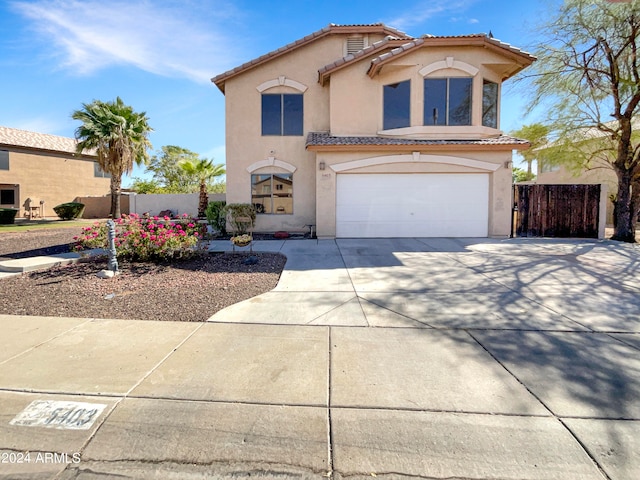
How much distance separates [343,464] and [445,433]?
34.0 inches

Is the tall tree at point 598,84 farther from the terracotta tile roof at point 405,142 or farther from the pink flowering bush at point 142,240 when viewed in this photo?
the pink flowering bush at point 142,240

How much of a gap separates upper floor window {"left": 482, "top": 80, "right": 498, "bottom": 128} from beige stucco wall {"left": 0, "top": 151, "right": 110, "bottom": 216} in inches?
1277

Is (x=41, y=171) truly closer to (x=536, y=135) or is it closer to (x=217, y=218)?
(x=217, y=218)

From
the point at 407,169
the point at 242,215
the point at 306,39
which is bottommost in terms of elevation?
the point at 242,215

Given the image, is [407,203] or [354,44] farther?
[354,44]

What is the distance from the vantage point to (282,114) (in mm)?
15094

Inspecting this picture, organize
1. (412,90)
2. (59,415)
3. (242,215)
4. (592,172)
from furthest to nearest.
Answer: (592,172), (242,215), (412,90), (59,415)

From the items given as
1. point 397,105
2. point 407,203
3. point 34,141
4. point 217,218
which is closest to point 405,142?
point 397,105

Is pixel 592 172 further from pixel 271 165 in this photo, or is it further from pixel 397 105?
pixel 271 165

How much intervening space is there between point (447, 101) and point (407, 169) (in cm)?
302

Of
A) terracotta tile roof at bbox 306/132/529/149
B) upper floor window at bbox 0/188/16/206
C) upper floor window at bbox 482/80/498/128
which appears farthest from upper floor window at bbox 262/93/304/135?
upper floor window at bbox 0/188/16/206

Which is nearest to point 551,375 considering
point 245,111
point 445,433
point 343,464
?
Result: point 445,433

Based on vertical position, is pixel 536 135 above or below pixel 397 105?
below

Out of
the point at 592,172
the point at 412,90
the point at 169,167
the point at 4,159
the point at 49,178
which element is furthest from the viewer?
the point at 169,167
